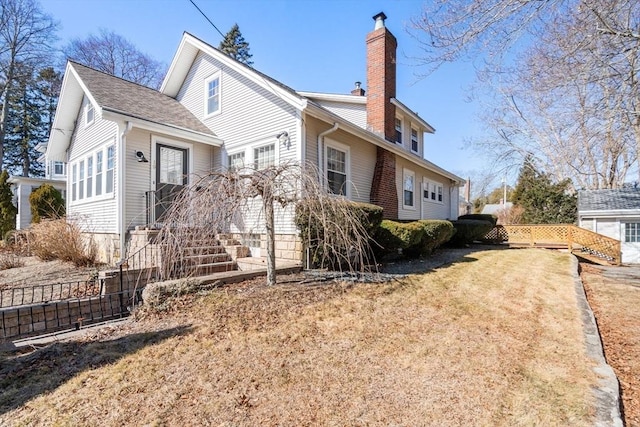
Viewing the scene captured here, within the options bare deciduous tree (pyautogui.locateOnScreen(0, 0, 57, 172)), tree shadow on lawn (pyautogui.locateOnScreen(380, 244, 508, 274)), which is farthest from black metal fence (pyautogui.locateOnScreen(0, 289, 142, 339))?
bare deciduous tree (pyautogui.locateOnScreen(0, 0, 57, 172))

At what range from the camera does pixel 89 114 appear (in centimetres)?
1168

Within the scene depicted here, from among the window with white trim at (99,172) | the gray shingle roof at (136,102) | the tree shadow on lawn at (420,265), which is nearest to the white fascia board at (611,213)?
the tree shadow on lawn at (420,265)

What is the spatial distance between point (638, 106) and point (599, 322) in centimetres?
601

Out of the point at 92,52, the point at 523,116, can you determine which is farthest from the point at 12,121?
the point at 523,116

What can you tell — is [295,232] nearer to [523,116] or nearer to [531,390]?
[531,390]

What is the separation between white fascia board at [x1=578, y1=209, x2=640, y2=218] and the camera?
55.8ft

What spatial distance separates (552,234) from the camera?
15195 mm

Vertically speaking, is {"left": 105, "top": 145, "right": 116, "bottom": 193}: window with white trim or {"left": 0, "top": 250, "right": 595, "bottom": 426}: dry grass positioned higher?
{"left": 105, "top": 145, "right": 116, "bottom": 193}: window with white trim

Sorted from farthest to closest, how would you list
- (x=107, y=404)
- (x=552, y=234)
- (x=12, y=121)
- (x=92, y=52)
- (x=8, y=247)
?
(x=12, y=121) → (x=92, y=52) → (x=552, y=234) → (x=8, y=247) → (x=107, y=404)

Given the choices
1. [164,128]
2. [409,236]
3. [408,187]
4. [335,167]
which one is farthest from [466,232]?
[164,128]

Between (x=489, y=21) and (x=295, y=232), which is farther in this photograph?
(x=295, y=232)

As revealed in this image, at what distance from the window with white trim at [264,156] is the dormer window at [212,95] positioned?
2.57 m

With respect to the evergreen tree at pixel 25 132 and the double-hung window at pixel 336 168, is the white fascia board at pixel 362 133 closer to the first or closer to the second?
the double-hung window at pixel 336 168

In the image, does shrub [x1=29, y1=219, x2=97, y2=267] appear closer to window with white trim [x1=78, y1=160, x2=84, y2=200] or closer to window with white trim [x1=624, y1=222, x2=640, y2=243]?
window with white trim [x1=78, y1=160, x2=84, y2=200]
